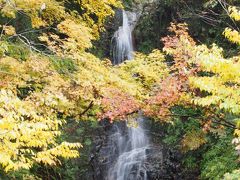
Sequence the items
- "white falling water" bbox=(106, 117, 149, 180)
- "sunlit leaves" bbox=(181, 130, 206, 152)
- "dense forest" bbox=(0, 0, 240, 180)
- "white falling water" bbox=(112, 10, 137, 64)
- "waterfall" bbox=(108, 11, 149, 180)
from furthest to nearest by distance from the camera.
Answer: "white falling water" bbox=(112, 10, 137, 64), "waterfall" bbox=(108, 11, 149, 180), "white falling water" bbox=(106, 117, 149, 180), "sunlit leaves" bbox=(181, 130, 206, 152), "dense forest" bbox=(0, 0, 240, 180)

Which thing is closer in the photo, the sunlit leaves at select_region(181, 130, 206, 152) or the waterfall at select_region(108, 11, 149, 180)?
the sunlit leaves at select_region(181, 130, 206, 152)

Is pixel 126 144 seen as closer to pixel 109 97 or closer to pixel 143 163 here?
pixel 143 163

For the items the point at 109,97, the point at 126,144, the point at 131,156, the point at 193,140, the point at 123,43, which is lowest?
the point at 131,156

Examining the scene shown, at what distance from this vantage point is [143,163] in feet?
49.0

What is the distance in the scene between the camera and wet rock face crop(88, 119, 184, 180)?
14.0 meters

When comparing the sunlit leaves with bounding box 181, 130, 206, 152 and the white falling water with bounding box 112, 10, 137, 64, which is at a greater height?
the white falling water with bounding box 112, 10, 137, 64

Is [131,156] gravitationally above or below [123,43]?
below

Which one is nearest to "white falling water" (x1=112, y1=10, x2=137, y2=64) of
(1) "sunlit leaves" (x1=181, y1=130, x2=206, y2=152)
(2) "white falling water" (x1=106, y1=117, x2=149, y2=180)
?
(2) "white falling water" (x1=106, y1=117, x2=149, y2=180)

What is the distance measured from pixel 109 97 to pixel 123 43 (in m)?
12.4

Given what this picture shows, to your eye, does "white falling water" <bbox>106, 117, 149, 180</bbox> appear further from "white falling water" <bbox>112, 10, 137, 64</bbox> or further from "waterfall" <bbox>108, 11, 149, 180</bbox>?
"white falling water" <bbox>112, 10, 137, 64</bbox>

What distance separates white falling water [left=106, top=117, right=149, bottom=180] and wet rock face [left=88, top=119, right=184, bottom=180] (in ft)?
0.15

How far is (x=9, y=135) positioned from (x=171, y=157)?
10.0m

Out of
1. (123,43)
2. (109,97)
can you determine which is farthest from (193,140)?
(123,43)

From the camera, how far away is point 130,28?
71.2 feet
